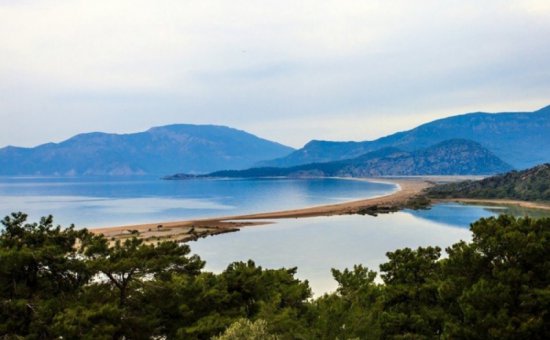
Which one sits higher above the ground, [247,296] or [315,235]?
[247,296]

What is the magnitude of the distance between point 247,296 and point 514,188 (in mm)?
132060

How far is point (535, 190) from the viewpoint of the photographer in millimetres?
129250

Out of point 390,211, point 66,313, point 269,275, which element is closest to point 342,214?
point 390,211

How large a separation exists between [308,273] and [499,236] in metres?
33.2

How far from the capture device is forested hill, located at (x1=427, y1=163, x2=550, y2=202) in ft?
421

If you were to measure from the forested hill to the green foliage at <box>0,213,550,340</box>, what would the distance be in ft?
378

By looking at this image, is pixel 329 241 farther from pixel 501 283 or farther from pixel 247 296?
pixel 501 283

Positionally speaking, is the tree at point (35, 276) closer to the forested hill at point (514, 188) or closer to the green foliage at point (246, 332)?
the green foliage at point (246, 332)

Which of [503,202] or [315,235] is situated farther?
[503,202]

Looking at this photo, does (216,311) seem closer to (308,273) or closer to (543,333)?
(543,333)

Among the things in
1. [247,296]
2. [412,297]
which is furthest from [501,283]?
[247,296]

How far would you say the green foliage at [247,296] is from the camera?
18.0 m

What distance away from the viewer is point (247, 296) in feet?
76.2

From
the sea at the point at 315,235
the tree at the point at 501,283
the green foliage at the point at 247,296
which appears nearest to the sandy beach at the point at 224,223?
the sea at the point at 315,235
